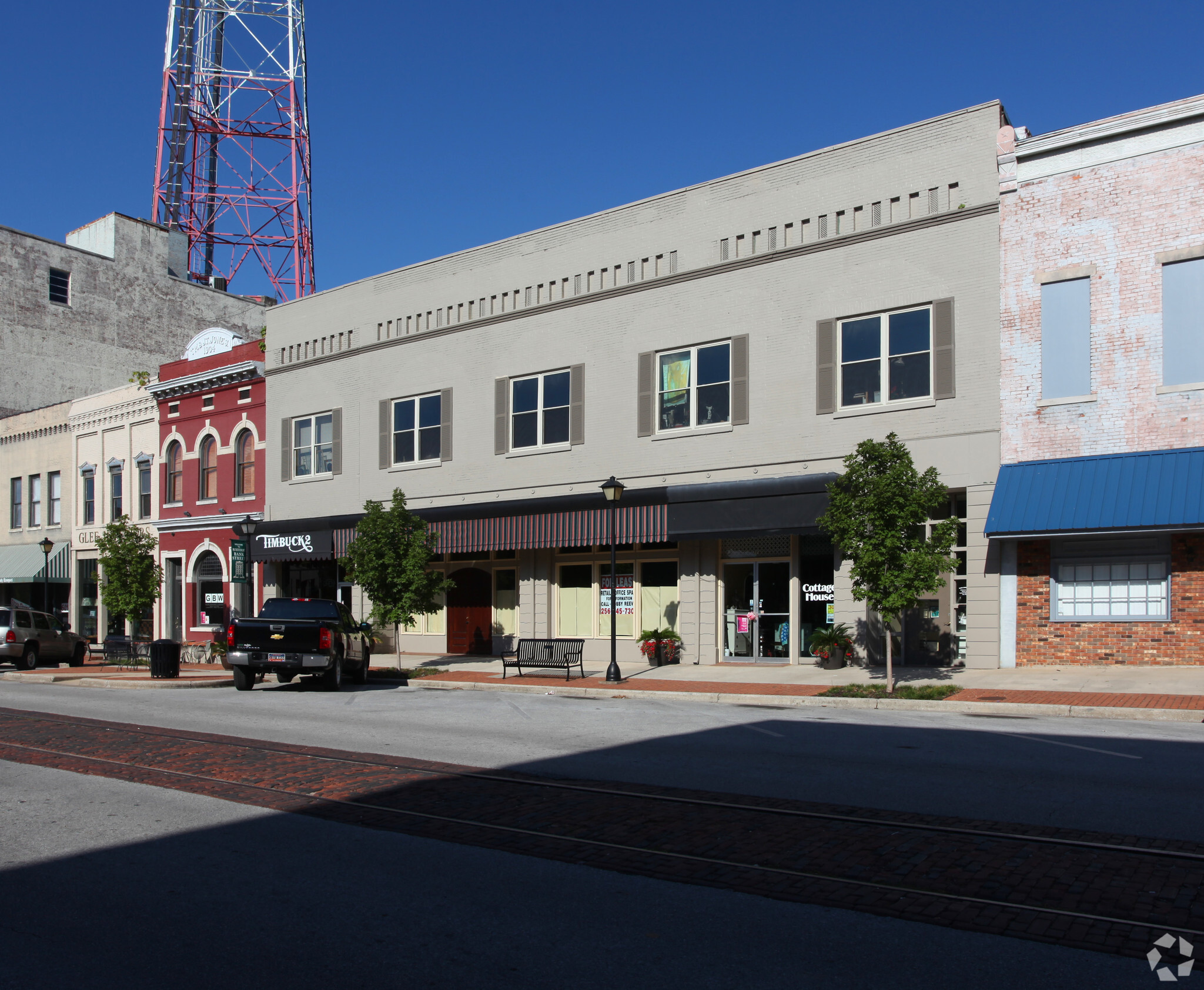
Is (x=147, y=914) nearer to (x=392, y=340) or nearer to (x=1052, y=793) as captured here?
(x=1052, y=793)

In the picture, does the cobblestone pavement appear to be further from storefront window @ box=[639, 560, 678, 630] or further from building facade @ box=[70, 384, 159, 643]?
building facade @ box=[70, 384, 159, 643]

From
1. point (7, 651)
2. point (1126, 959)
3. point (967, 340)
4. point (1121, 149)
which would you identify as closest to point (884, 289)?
point (967, 340)

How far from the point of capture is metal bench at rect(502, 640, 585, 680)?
Result: 22172 mm

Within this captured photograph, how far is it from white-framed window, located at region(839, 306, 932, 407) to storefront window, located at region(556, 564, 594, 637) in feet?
26.5

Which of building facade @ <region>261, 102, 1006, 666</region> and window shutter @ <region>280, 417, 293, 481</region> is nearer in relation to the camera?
building facade @ <region>261, 102, 1006, 666</region>

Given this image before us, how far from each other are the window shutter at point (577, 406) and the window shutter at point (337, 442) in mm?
8450

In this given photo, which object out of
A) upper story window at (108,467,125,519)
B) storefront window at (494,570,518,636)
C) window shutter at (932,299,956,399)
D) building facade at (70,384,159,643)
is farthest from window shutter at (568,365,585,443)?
upper story window at (108,467,125,519)

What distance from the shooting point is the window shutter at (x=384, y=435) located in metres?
29.7

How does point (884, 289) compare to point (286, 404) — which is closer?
point (884, 289)

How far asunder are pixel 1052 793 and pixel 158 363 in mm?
46070

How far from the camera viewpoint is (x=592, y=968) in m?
5.04

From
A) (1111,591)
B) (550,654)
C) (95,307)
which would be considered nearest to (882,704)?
(1111,591)

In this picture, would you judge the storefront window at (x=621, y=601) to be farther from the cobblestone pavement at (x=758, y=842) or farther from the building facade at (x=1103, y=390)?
the cobblestone pavement at (x=758, y=842)

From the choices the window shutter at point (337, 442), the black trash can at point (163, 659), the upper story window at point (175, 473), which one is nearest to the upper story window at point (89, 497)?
the upper story window at point (175, 473)
